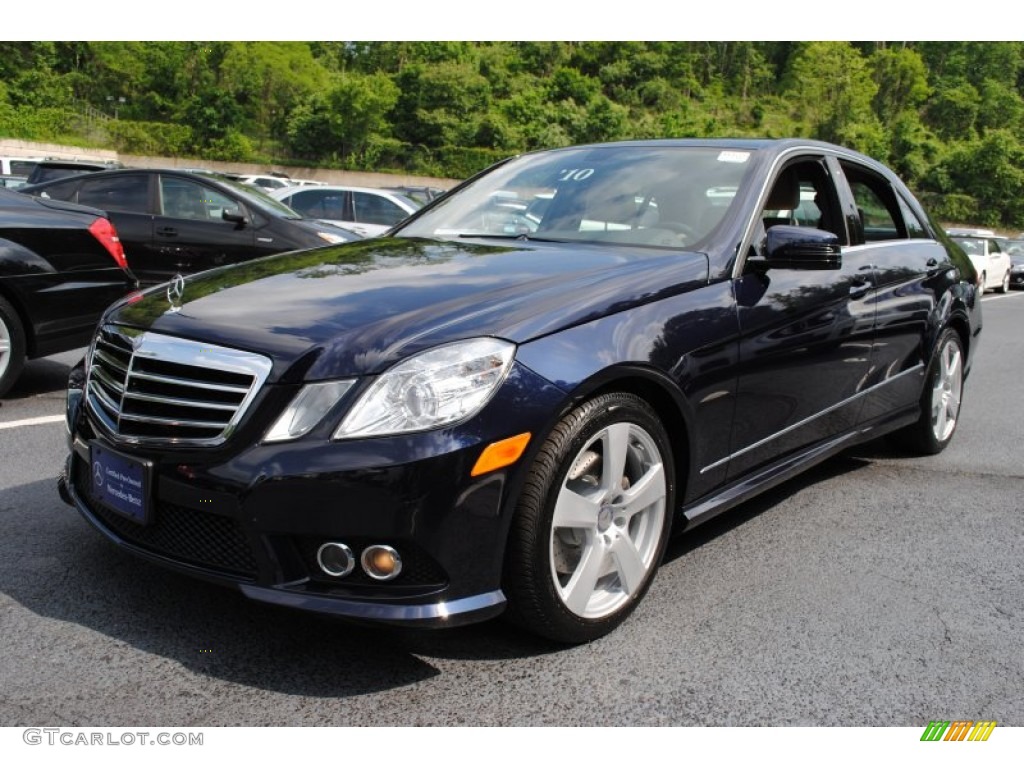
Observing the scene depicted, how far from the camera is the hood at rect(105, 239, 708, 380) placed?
260cm

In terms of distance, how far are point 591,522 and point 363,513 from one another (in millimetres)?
727

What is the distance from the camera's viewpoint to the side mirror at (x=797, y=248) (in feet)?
11.3

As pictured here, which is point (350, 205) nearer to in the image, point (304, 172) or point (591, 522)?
point (591, 522)

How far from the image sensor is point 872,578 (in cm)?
352

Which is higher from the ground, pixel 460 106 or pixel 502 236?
pixel 502 236

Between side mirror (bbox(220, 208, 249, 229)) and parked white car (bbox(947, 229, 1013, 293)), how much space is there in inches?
691

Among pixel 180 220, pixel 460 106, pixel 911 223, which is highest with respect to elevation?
pixel 911 223

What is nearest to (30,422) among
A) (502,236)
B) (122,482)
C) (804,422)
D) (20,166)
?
(122,482)

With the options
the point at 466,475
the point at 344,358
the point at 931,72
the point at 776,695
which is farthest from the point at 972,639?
the point at 931,72

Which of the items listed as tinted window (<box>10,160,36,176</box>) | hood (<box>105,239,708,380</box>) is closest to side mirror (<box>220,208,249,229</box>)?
hood (<box>105,239,708,380</box>)

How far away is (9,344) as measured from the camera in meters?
5.67

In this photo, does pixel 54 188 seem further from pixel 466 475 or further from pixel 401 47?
pixel 401 47

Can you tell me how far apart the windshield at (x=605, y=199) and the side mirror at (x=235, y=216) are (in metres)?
6.51

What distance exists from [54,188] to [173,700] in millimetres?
9746
